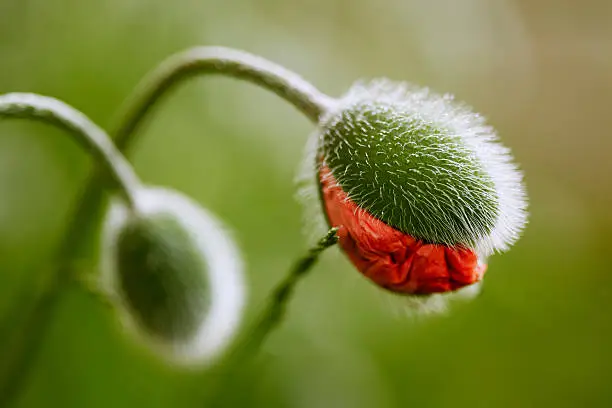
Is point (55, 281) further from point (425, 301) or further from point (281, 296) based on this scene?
point (425, 301)

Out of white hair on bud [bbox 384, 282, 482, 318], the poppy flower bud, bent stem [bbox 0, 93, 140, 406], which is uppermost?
the poppy flower bud

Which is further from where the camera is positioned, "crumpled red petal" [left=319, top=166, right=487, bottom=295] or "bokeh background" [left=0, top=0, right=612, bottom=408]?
"bokeh background" [left=0, top=0, right=612, bottom=408]

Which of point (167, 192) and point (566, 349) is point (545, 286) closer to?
point (566, 349)

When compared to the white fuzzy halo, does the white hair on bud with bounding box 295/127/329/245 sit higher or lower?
lower

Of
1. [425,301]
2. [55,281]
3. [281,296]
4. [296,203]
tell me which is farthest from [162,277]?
[296,203]

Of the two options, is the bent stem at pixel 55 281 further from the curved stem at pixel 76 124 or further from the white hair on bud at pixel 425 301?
the white hair on bud at pixel 425 301

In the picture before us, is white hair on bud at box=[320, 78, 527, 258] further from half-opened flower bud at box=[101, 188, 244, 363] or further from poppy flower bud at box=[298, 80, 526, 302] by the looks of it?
half-opened flower bud at box=[101, 188, 244, 363]

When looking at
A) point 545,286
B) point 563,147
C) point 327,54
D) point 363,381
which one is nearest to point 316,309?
point 363,381

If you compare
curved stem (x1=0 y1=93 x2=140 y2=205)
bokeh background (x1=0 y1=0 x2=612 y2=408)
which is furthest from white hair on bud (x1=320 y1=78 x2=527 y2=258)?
bokeh background (x1=0 y1=0 x2=612 y2=408)
